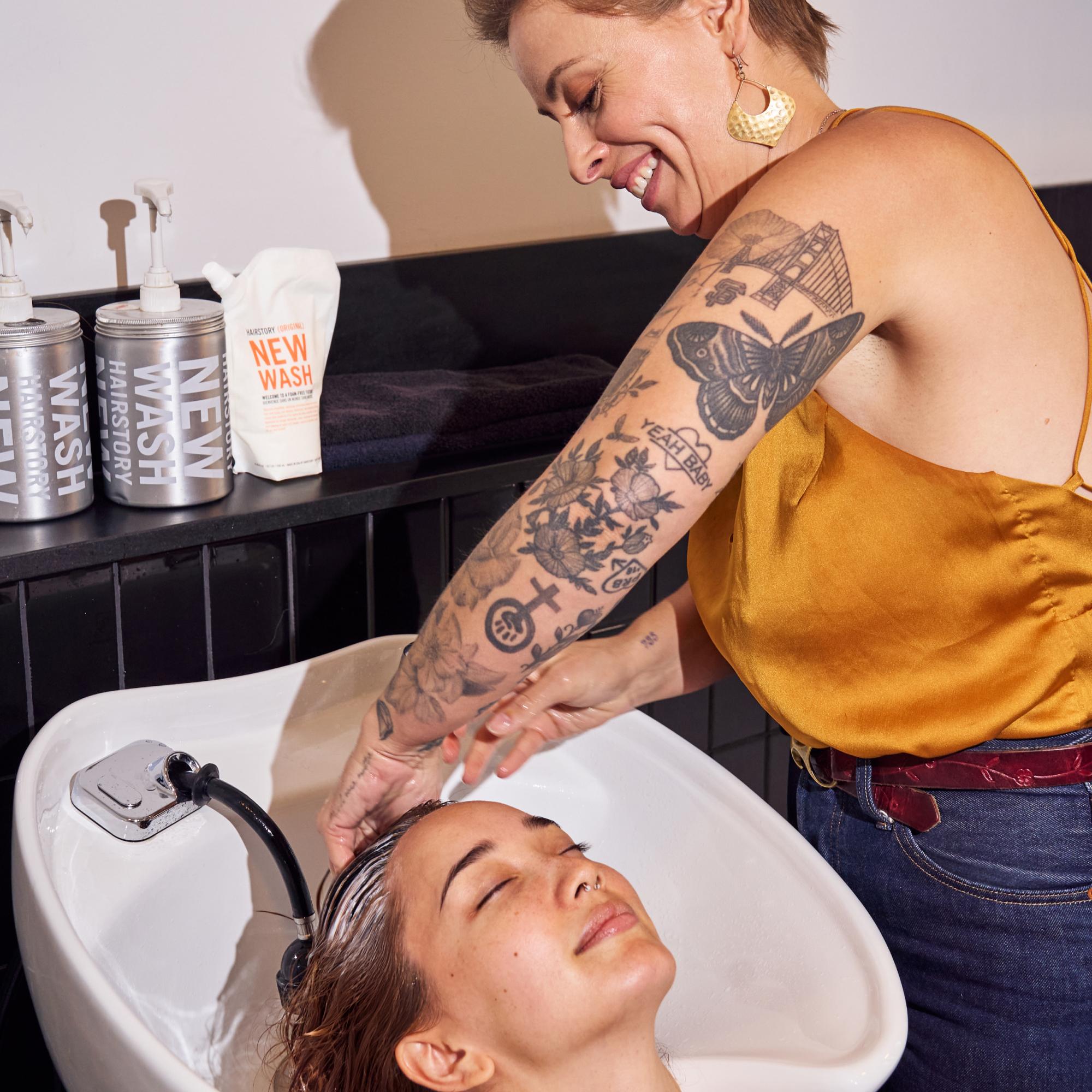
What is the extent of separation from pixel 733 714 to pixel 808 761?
24.3 inches

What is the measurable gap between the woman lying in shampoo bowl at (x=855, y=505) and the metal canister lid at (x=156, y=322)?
388mm

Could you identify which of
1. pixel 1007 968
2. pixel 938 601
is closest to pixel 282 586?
pixel 938 601

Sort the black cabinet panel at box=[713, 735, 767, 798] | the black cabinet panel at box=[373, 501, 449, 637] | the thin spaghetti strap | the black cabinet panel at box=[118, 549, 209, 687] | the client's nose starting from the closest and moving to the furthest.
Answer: the thin spaghetti strap < the client's nose < the black cabinet panel at box=[118, 549, 209, 687] < the black cabinet panel at box=[373, 501, 449, 637] < the black cabinet panel at box=[713, 735, 767, 798]

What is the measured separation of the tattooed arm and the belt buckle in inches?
15.4

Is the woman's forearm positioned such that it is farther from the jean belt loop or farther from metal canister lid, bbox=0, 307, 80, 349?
metal canister lid, bbox=0, 307, 80, 349

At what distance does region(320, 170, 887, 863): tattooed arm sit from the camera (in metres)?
0.74

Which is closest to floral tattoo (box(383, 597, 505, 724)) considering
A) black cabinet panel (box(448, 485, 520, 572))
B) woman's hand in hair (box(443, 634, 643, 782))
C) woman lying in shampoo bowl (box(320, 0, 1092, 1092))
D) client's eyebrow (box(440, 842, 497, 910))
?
woman lying in shampoo bowl (box(320, 0, 1092, 1092))

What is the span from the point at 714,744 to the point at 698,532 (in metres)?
0.63

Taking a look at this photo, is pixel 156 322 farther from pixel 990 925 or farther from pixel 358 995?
pixel 990 925

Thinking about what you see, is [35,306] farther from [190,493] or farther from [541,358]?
[541,358]

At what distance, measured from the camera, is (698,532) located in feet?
3.86

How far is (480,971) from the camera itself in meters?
0.95

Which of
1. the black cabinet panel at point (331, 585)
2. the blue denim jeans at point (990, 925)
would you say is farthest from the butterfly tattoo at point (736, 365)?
the black cabinet panel at point (331, 585)

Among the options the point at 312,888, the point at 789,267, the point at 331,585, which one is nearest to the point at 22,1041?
the point at 312,888
